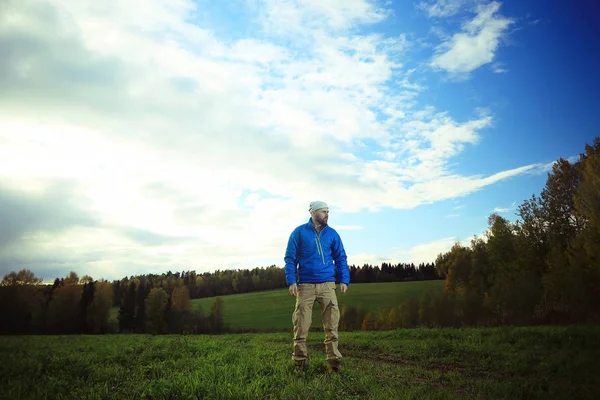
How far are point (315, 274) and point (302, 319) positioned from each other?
100 centimetres

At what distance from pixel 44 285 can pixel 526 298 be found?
8398 cm

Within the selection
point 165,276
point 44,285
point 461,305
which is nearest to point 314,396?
point 461,305

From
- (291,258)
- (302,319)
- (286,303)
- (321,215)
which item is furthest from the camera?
(286,303)

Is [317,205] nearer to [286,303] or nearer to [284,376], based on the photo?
[284,376]

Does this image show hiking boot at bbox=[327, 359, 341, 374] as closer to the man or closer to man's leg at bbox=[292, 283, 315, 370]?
the man

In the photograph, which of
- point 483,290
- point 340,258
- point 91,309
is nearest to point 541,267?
point 483,290

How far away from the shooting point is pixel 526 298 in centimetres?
3712

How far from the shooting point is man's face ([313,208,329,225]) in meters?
8.15

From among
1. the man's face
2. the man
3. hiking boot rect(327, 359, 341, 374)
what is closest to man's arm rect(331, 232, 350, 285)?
the man

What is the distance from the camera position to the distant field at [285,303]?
6712cm

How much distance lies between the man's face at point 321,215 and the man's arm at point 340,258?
598 millimetres

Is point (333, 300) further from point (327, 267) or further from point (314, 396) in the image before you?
point (314, 396)

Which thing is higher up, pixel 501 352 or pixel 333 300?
pixel 333 300

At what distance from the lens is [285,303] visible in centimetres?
8350
